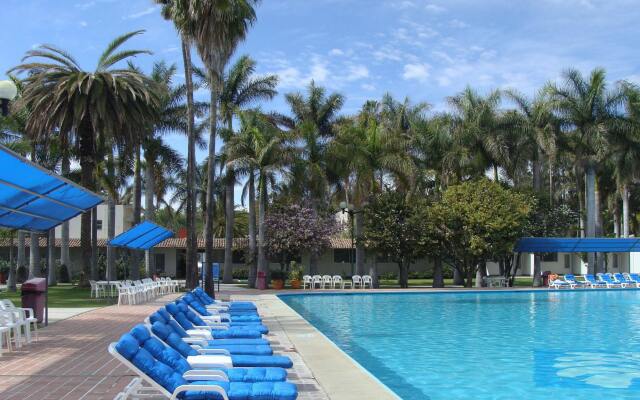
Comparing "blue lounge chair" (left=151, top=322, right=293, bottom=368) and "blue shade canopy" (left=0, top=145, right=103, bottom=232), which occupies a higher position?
"blue shade canopy" (left=0, top=145, right=103, bottom=232)

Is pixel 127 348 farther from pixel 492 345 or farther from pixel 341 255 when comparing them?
pixel 341 255

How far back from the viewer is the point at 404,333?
53.8ft

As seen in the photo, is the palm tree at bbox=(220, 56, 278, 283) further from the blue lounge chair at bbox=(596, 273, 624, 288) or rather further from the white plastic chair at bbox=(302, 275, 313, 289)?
the blue lounge chair at bbox=(596, 273, 624, 288)

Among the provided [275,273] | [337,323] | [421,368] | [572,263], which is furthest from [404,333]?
[572,263]

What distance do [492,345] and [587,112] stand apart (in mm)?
30192

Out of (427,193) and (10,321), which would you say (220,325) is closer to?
(10,321)

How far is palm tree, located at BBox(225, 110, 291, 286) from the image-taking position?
34500 mm

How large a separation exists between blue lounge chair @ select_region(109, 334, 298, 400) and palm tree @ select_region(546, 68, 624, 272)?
123 ft

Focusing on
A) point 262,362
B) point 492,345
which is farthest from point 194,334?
point 492,345

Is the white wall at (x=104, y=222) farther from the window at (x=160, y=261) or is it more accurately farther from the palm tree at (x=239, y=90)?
the palm tree at (x=239, y=90)

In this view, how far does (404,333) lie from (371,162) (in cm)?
2114

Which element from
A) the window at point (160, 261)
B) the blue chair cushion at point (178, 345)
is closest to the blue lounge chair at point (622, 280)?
the window at point (160, 261)

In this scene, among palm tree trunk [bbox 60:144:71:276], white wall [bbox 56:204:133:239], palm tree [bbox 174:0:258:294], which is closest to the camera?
palm tree [bbox 174:0:258:294]

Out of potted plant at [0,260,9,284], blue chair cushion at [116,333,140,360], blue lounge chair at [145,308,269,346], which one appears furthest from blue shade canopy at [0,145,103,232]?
potted plant at [0,260,9,284]
